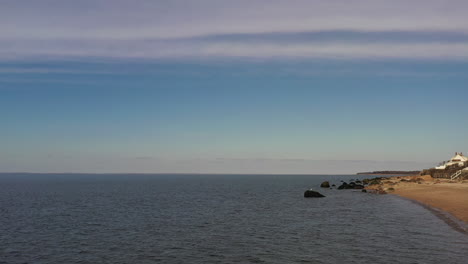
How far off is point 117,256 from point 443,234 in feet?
84.0

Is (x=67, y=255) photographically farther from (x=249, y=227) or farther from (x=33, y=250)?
(x=249, y=227)

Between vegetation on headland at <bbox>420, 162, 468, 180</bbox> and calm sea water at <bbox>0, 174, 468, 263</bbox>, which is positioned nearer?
calm sea water at <bbox>0, 174, 468, 263</bbox>

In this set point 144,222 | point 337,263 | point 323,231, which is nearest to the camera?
point 337,263

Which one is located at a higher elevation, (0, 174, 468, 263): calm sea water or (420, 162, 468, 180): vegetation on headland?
(420, 162, 468, 180): vegetation on headland

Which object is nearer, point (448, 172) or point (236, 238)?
point (236, 238)

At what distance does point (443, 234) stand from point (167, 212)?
3553 centimetres

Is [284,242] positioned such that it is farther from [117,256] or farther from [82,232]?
[82,232]

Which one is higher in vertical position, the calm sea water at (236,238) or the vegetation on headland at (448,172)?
the vegetation on headland at (448,172)

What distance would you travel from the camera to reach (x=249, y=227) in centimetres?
4028

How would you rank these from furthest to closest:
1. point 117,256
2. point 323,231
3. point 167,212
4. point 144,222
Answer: point 167,212 < point 144,222 < point 323,231 < point 117,256

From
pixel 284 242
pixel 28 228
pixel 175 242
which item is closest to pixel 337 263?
pixel 284 242

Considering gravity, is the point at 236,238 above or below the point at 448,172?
below

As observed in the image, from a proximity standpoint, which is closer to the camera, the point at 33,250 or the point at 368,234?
the point at 33,250

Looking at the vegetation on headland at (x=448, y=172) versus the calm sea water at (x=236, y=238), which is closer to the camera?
the calm sea water at (x=236, y=238)
